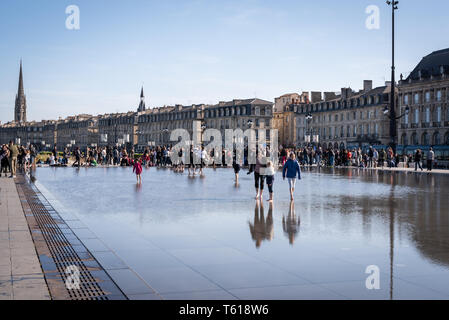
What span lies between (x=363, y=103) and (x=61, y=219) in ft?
254

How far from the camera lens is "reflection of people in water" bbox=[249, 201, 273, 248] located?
27.5 feet

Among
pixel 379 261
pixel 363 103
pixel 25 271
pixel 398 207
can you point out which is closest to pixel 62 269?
pixel 25 271

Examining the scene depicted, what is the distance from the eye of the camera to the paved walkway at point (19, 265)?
503 cm

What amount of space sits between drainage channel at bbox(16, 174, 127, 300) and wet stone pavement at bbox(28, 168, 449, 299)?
155 millimetres

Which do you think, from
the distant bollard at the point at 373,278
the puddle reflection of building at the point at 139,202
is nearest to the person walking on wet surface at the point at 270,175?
the puddle reflection of building at the point at 139,202

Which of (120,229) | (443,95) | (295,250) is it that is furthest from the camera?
(443,95)

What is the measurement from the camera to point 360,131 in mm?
84750

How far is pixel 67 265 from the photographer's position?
6.30 meters

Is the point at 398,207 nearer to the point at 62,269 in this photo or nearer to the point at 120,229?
the point at 120,229

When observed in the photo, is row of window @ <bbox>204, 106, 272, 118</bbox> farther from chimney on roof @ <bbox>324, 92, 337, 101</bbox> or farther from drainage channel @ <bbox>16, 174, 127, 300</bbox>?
drainage channel @ <bbox>16, 174, 127, 300</bbox>

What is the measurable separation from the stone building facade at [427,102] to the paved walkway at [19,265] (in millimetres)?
66828

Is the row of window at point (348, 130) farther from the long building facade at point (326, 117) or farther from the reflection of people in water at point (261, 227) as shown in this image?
the reflection of people in water at point (261, 227)

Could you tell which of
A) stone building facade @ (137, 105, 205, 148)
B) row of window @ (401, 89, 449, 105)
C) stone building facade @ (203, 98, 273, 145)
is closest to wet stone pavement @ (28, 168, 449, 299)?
row of window @ (401, 89, 449, 105)
